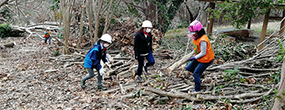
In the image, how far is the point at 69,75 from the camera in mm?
6957

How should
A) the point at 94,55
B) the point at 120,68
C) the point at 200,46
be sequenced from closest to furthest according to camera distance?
the point at 200,46 → the point at 94,55 → the point at 120,68

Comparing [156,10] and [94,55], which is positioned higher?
[156,10]

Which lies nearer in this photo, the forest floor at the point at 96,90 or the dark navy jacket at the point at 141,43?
the forest floor at the point at 96,90

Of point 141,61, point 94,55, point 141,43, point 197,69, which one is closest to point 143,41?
point 141,43

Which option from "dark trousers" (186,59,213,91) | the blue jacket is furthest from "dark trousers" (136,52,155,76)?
Answer: "dark trousers" (186,59,213,91)

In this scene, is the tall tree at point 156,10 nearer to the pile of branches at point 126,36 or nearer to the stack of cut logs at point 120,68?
the pile of branches at point 126,36

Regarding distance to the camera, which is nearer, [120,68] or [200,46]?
[200,46]

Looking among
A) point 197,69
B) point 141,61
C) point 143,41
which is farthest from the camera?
point 141,61

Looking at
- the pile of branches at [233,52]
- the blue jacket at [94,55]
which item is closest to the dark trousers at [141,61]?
the blue jacket at [94,55]

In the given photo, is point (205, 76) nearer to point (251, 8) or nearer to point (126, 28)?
point (251, 8)

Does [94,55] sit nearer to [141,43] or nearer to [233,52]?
[141,43]

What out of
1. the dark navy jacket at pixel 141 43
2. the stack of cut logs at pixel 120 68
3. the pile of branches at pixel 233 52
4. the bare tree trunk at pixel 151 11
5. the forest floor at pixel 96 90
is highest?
the bare tree trunk at pixel 151 11

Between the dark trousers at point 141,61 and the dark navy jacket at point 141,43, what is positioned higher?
the dark navy jacket at point 141,43

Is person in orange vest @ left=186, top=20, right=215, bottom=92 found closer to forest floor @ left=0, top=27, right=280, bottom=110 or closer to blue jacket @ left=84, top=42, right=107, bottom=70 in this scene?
forest floor @ left=0, top=27, right=280, bottom=110
